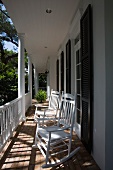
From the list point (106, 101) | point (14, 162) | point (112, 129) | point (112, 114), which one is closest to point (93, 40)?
point (106, 101)

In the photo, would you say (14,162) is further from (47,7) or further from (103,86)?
(47,7)

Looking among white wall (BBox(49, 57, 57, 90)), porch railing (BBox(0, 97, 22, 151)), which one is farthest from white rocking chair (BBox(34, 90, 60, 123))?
white wall (BBox(49, 57, 57, 90))

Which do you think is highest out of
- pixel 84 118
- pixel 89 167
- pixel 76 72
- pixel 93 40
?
pixel 93 40

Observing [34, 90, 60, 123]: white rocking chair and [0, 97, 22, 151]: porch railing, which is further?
[34, 90, 60, 123]: white rocking chair

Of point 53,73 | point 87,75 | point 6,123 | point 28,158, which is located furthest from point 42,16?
point 53,73

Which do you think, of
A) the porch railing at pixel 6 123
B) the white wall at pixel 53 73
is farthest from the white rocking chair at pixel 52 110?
the white wall at pixel 53 73

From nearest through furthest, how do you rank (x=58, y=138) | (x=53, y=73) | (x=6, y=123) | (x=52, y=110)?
(x=58, y=138)
(x=6, y=123)
(x=52, y=110)
(x=53, y=73)

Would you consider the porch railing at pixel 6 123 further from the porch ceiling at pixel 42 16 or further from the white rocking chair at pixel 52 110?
the porch ceiling at pixel 42 16

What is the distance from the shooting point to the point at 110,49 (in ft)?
6.48

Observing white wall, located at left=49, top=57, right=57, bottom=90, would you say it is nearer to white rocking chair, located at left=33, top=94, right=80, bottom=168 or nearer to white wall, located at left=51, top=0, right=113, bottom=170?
white rocking chair, located at left=33, top=94, right=80, bottom=168

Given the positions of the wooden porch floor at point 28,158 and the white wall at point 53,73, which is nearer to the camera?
the wooden porch floor at point 28,158

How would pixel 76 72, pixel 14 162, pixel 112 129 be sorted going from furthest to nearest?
pixel 76 72
pixel 14 162
pixel 112 129

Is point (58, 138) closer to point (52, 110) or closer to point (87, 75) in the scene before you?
point (87, 75)

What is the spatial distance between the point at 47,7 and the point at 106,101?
7.83ft
